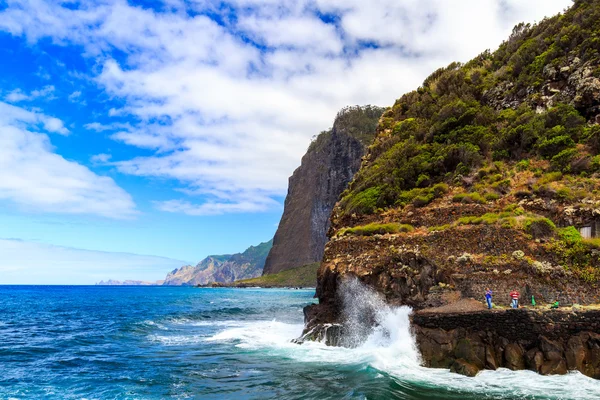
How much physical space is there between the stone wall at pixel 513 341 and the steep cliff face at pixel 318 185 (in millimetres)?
113204

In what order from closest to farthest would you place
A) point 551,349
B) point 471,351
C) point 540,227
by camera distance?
point 551,349, point 471,351, point 540,227

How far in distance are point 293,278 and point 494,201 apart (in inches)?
5665

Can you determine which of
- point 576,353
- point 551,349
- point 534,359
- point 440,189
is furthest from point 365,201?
point 576,353

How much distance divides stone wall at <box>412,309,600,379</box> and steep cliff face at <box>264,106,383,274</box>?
113204 mm

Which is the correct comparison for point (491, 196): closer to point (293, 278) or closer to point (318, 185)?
point (318, 185)

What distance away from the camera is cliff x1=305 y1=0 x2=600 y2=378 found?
727 inches

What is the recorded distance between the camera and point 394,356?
18.3 meters

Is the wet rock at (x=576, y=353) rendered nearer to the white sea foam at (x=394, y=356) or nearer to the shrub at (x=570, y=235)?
the white sea foam at (x=394, y=356)

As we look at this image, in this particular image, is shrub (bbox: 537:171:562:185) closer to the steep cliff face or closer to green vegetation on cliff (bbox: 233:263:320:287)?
the steep cliff face

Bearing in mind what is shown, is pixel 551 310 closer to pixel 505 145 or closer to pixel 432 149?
pixel 505 145

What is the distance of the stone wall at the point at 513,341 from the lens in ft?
48.9

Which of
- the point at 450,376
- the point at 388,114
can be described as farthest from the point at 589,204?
the point at 388,114

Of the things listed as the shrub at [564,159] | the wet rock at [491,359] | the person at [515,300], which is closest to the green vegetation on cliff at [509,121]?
the shrub at [564,159]

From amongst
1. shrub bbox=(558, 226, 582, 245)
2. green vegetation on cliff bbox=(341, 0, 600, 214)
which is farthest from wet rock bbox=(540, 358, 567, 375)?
green vegetation on cliff bbox=(341, 0, 600, 214)
